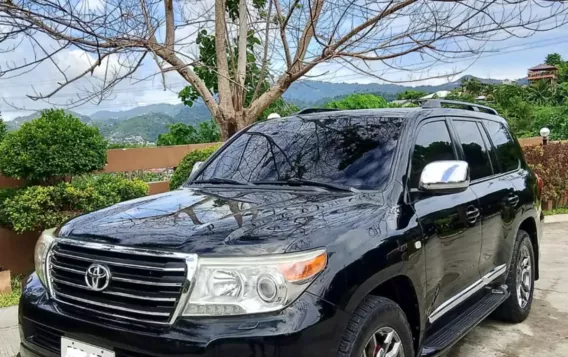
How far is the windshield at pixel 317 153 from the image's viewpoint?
318 cm

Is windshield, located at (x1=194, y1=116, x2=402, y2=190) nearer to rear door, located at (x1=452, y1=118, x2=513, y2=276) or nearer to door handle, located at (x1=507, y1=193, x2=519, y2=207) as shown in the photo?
rear door, located at (x1=452, y1=118, x2=513, y2=276)

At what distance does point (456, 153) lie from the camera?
382cm

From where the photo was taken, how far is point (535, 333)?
170 inches

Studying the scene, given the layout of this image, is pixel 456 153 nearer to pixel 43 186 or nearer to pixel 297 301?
pixel 297 301

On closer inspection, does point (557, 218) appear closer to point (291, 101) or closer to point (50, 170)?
point (291, 101)

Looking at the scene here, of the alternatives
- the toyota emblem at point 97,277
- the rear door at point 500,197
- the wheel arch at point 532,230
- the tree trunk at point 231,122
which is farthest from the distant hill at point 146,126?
the toyota emblem at point 97,277

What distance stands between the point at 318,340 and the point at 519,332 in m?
2.97

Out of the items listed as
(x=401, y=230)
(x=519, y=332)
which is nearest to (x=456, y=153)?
(x=401, y=230)

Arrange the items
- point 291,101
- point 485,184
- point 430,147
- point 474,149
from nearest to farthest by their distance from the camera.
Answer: point 430,147 → point 485,184 → point 474,149 → point 291,101

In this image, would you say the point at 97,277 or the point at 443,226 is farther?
the point at 443,226

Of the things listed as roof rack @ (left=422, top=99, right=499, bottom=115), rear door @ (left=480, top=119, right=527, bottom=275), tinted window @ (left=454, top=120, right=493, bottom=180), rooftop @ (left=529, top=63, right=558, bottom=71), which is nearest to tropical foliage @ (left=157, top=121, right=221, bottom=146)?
roof rack @ (left=422, top=99, right=499, bottom=115)

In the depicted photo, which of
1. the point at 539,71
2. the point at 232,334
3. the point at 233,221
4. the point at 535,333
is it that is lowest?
the point at 535,333

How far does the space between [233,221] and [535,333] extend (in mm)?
3148

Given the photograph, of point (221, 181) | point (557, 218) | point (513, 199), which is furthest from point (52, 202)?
point (557, 218)
